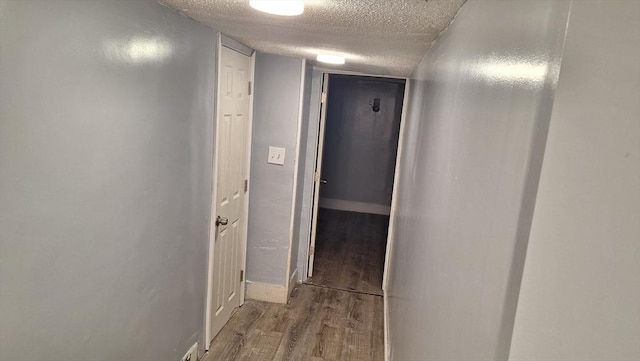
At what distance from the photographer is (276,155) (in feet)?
11.5

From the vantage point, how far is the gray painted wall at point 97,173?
3.77 ft

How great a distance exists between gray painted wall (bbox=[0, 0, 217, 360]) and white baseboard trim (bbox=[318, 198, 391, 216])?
475 cm

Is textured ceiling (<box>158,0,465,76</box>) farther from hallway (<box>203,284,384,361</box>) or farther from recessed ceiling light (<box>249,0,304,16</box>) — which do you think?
hallway (<box>203,284,384,361</box>)

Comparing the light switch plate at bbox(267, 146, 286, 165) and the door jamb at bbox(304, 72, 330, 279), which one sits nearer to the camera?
the light switch plate at bbox(267, 146, 286, 165)

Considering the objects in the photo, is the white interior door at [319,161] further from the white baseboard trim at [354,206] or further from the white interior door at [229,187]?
the white baseboard trim at [354,206]

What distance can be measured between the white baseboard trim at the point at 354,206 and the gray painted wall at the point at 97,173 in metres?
4.75

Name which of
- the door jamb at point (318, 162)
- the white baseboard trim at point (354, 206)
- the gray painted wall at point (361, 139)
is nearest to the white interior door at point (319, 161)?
the door jamb at point (318, 162)

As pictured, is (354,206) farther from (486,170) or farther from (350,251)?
(486,170)

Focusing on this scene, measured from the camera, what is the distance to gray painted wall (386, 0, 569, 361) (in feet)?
1.77

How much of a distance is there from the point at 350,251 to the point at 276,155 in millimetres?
2102

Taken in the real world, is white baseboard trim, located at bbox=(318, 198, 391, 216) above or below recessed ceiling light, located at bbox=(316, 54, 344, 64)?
below

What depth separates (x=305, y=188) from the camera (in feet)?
13.2

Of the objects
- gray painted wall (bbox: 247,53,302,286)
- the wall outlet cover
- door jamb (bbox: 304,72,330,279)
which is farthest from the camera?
door jamb (bbox: 304,72,330,279)

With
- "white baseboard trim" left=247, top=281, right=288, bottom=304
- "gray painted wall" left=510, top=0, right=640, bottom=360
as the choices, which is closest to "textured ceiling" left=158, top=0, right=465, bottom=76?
"gray painted wall" left=510, top=0, right=640, bottom=360
